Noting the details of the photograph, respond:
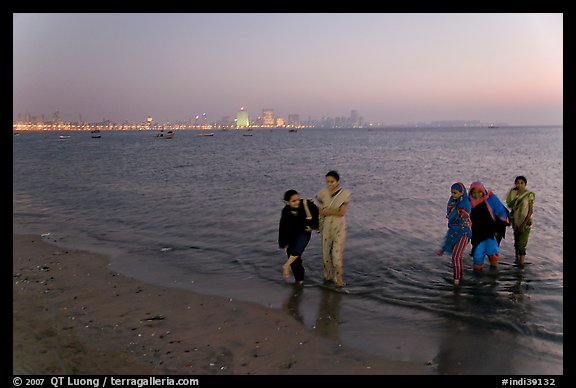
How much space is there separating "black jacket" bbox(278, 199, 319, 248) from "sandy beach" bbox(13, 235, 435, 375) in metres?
1.21

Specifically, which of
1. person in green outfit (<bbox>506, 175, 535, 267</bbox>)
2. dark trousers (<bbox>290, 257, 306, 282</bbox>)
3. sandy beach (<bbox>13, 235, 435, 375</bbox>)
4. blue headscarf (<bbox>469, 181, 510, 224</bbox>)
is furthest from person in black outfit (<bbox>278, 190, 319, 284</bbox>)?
person in green outfit (<bbox>506, 175, 535, 267</bbox>)

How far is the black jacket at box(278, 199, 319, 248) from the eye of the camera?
627 cm

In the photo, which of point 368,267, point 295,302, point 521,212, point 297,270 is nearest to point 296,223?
point 297,270

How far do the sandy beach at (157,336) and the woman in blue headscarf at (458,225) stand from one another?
2.78 m

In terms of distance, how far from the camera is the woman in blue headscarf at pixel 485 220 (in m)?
6.92

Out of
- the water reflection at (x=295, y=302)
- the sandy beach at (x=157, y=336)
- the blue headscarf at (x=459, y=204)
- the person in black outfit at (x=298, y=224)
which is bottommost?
the sandy beach at (x=157, y=336)

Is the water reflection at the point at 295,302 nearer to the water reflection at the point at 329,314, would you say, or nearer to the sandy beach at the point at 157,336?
the sandy beach at the point at 157,336

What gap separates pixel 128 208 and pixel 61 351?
1059 centimetres

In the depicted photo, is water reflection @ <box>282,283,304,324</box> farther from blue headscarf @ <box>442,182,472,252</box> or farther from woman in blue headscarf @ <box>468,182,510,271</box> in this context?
woman in blue headscarf @ <box>468,182,510,271</box>

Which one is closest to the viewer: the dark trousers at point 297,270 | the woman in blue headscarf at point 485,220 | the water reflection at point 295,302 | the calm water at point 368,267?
the calm water at point 368,267

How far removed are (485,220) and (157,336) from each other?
5.87m

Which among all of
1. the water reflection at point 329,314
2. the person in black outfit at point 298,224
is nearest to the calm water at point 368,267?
the water reflection at point 329,314

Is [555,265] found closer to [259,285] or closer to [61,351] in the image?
[259,285]
